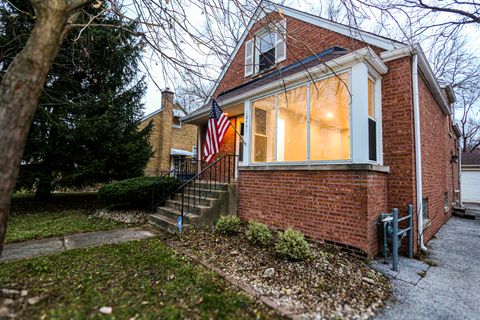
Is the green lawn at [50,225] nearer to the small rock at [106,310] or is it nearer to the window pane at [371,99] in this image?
the small rock at [106,310]


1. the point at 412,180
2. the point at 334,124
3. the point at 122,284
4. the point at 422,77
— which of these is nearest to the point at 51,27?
the point at 122,284

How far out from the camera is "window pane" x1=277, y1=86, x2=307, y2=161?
5.07 m

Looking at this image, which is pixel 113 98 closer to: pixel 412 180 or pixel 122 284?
pixel 122 284

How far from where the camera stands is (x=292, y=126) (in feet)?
17.7

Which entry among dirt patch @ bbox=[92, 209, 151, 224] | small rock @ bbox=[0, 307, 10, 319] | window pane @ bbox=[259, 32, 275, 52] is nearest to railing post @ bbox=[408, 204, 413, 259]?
small rock @ bbox=[0, 307, 10, 319]

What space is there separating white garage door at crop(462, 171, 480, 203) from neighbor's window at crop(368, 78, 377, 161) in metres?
17.1

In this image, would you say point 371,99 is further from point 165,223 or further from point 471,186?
point 471,186

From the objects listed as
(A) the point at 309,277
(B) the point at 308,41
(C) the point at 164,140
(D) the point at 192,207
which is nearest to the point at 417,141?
(A) the point at 309,277

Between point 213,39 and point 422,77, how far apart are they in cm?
483

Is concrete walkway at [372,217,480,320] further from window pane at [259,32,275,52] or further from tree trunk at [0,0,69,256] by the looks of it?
window pane at [259,32,275,52]

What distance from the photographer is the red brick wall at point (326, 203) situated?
389 cm

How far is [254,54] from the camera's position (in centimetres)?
869

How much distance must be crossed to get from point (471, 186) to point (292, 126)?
1853 centimetres

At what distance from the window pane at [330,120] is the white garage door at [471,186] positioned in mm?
17617
